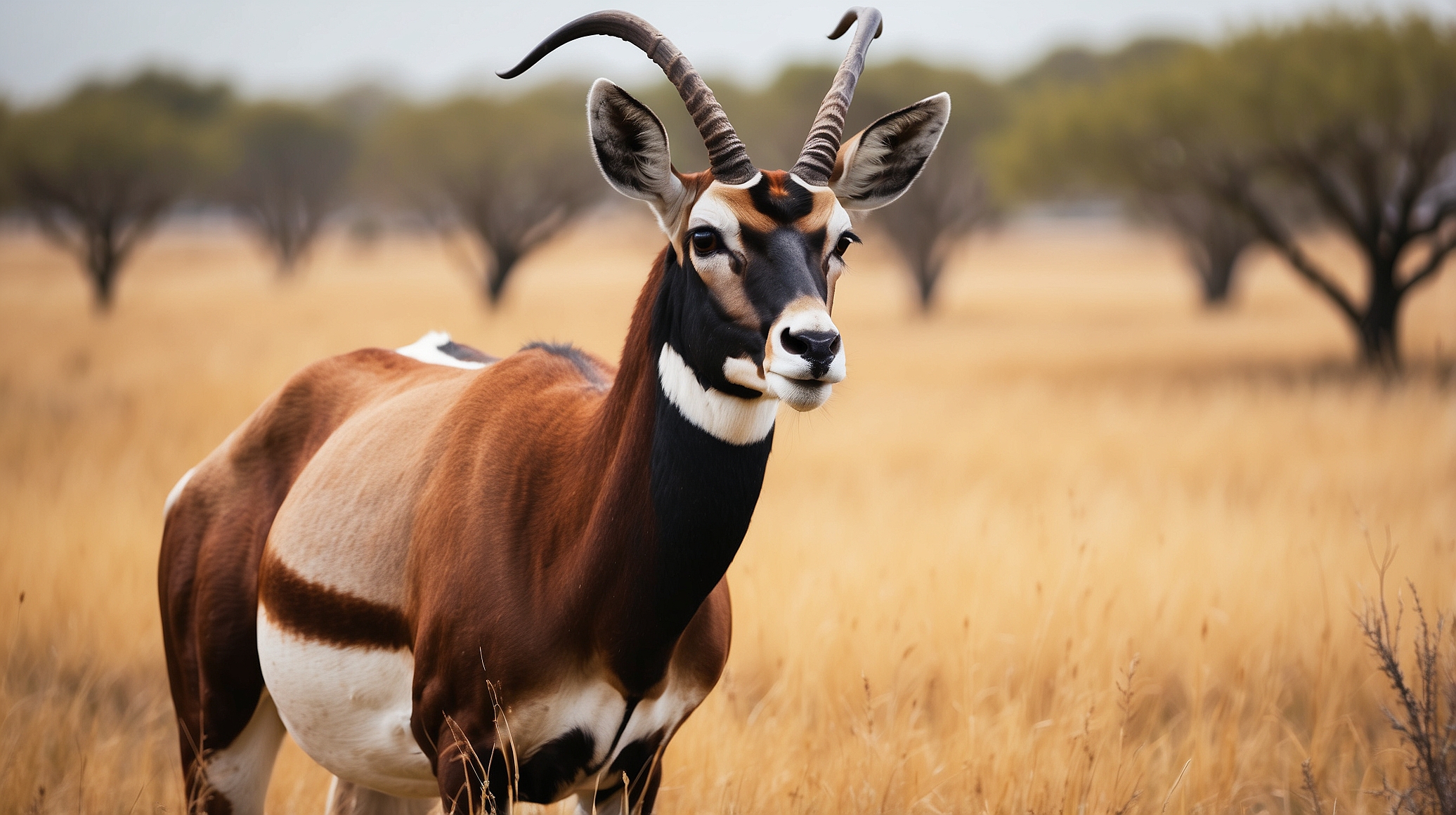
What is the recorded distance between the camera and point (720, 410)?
8.27 feet

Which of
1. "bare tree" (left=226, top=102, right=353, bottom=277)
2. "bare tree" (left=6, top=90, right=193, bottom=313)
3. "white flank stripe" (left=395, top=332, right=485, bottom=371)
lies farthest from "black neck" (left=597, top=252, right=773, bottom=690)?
"bare tree" (left=226, top=102, right=353, bottom=277)

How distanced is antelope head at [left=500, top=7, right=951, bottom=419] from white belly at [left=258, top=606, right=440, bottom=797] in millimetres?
1208

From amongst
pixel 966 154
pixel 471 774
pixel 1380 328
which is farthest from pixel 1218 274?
pixel 471 774

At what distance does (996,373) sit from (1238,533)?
29.8 feet

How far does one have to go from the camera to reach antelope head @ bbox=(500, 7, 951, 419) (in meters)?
2.29

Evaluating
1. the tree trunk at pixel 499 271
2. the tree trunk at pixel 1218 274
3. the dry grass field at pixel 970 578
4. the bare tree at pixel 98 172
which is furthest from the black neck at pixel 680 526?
the tree trunk at pixel 1218 274

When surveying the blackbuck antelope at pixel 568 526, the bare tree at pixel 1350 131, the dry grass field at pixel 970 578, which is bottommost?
the dry grass field at pixel 970 578

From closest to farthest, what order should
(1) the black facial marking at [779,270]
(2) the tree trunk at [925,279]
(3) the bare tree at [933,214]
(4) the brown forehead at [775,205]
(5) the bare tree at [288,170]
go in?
(1) the black facial marking at [779,270] → (4) the brown forehead at [775,205] → (3) the bare tree at [933,214] → (2) the tree trunk at [925,279] → (5) the bare tree at [288,170]

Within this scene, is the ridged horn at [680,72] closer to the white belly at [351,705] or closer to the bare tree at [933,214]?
the white belly at [351,705]

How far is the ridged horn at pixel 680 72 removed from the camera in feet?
8.58

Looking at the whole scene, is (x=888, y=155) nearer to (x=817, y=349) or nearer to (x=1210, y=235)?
(x=817, y=349)

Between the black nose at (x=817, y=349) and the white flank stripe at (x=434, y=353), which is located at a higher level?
the black nose at (x=817, y=349)

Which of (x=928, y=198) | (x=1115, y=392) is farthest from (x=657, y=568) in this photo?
(x=928, y=198)

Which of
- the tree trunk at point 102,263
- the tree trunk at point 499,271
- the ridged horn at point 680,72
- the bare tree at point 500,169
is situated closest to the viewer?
the ridged horn at point 680,72
